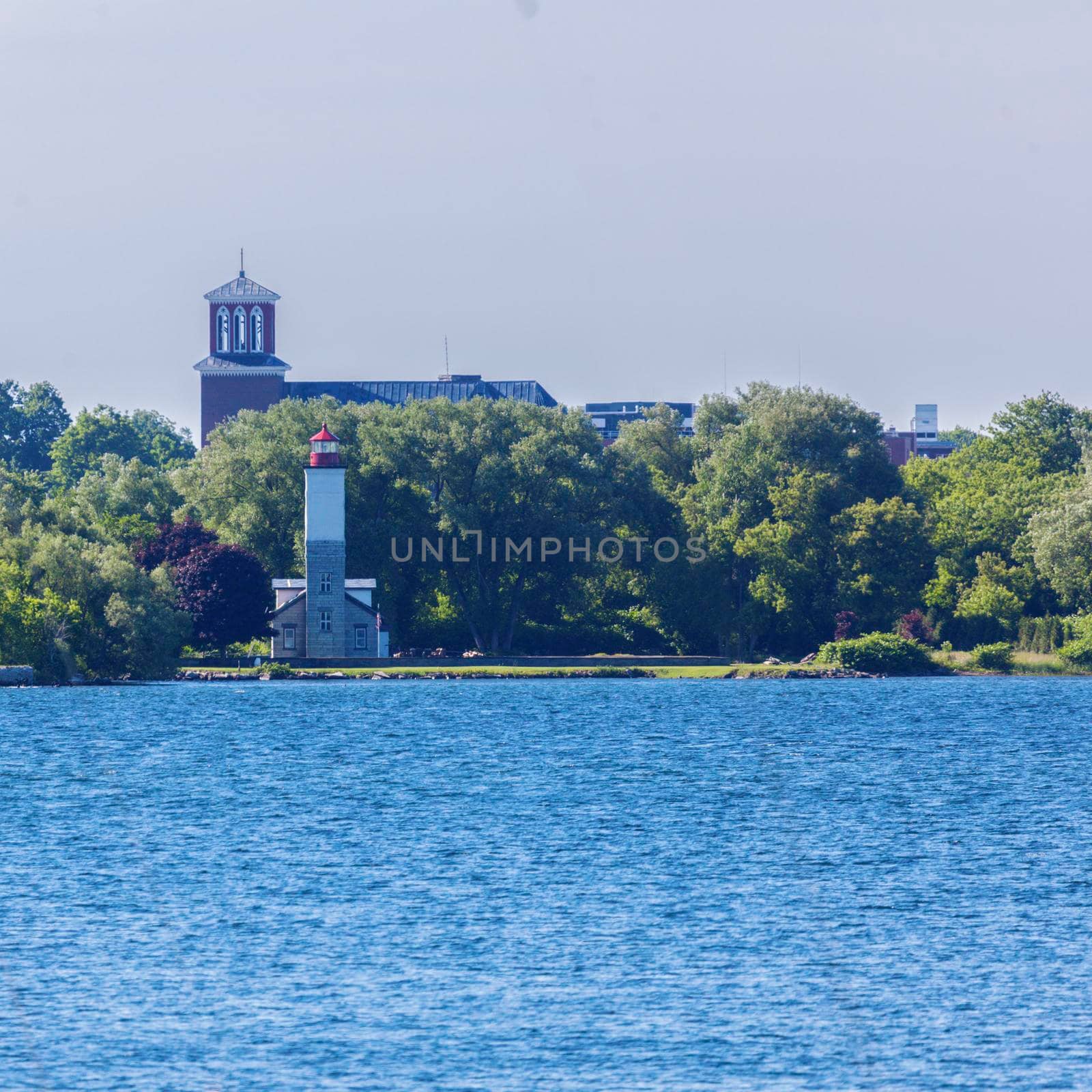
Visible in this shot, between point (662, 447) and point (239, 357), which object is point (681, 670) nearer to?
point (662, 447)

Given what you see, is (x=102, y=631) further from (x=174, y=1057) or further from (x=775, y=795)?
(x=174, y=1057)

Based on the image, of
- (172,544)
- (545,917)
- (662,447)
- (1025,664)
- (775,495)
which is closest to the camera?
(545,917)

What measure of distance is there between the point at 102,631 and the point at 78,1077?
200ft

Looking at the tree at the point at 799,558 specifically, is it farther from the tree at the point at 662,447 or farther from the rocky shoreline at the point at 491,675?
the tree at the point at 662,447

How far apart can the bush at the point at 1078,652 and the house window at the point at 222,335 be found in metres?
82.2

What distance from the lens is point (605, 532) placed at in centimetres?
9594

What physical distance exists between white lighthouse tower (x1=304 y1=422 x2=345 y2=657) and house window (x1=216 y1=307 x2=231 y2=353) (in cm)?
6487

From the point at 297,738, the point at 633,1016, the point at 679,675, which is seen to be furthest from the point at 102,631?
the point at 633,1016

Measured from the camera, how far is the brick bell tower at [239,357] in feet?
495

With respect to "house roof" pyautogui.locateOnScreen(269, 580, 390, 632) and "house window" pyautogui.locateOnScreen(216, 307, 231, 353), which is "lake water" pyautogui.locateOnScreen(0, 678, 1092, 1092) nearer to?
"house roof" pyautogui.locateOnScreen(269, 580, 390, 632)

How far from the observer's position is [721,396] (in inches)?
4321

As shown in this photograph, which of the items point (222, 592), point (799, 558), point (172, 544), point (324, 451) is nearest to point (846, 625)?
point (799, 558)

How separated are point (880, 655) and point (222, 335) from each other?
3066 inches

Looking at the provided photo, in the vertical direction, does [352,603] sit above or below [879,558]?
below
